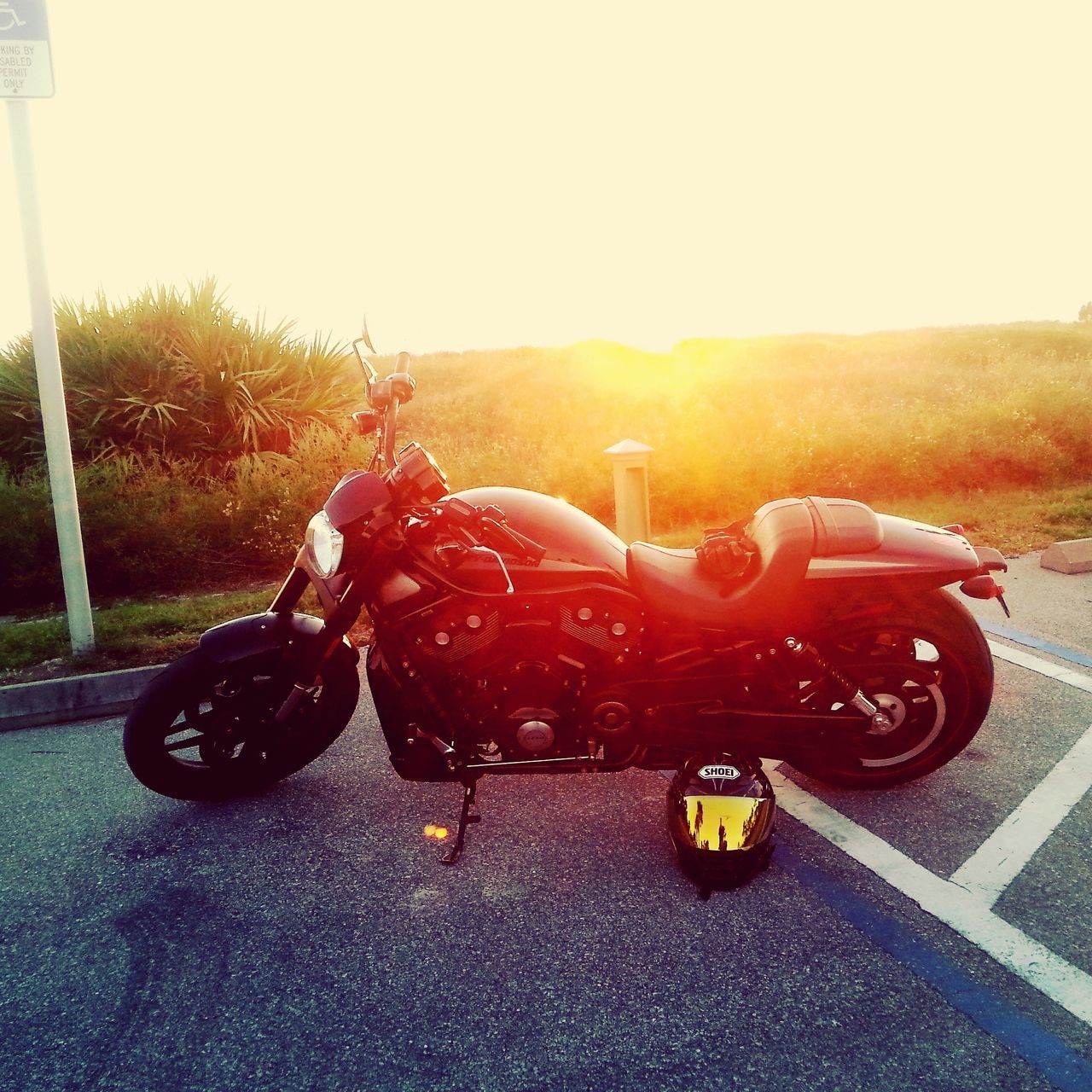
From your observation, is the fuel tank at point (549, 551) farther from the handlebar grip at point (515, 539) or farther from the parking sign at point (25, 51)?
the parking sign at point (25, 51)

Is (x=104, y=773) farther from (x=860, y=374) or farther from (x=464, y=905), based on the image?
(x=860, y=374)

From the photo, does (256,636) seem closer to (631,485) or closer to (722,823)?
(722,823)

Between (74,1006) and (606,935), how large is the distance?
1.54 meters

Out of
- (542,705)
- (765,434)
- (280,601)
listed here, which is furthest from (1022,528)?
(280,601)

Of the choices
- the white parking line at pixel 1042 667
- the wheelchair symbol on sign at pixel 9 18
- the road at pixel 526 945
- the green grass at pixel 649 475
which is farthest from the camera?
the green grass at pixel 649 475

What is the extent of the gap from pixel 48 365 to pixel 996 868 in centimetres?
519

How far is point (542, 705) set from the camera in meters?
2.73

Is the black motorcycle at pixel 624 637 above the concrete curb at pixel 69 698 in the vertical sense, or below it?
above

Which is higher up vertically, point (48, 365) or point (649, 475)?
point (48, 365)

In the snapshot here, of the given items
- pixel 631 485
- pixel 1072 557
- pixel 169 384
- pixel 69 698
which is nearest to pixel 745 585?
pixel 631 485

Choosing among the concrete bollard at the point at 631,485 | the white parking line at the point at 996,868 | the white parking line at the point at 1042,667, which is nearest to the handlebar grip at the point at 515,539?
the white parking line at the point at 996,868

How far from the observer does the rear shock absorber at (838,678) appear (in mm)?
2701

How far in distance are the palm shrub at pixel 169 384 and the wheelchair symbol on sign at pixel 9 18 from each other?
4405 millimetres

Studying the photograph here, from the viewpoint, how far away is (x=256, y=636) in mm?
2949
